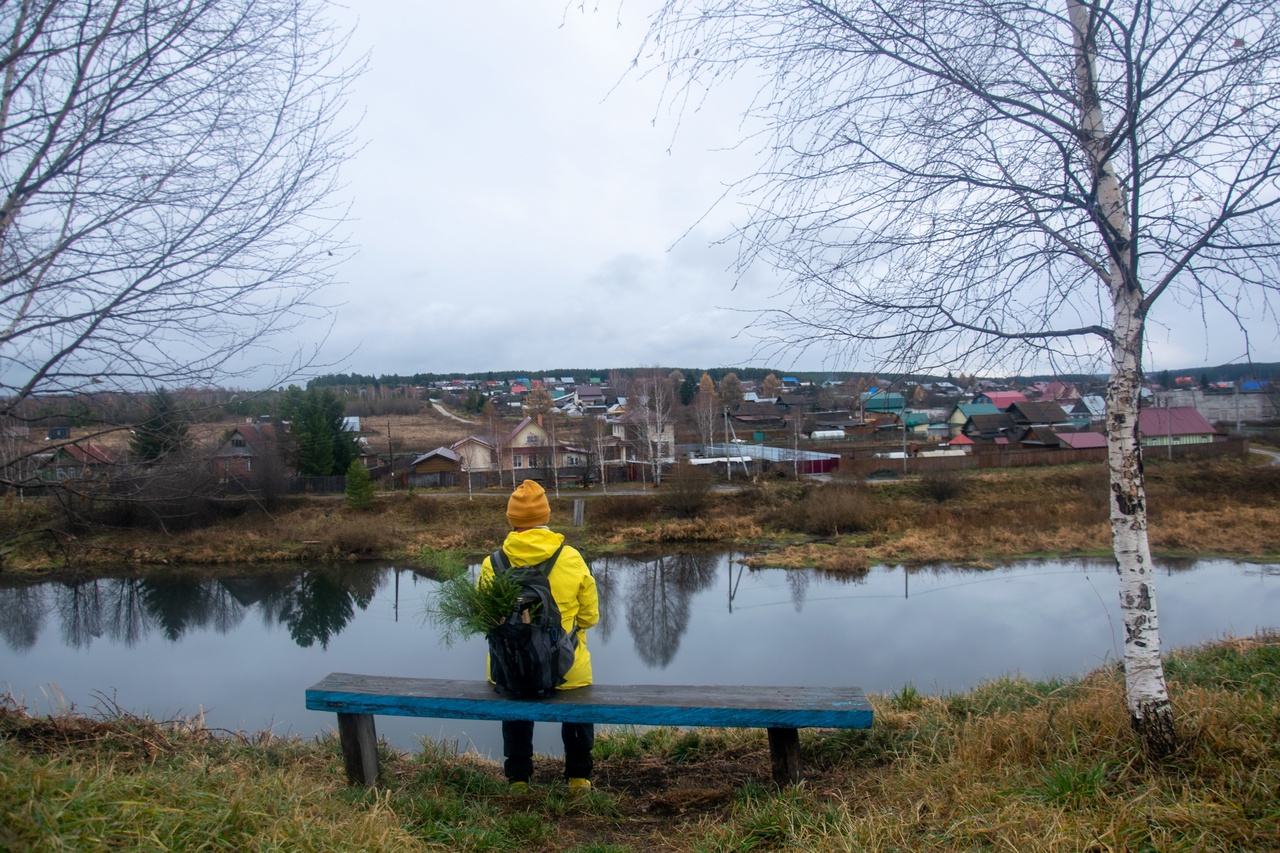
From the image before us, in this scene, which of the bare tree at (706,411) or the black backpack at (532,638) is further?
the bare tree at (706,411)

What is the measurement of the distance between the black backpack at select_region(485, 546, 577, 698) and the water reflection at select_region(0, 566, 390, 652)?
37.6 ft

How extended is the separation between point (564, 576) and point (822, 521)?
2129cm

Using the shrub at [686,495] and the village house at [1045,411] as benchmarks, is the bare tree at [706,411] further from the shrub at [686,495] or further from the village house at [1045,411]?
the village house at [1045,411]

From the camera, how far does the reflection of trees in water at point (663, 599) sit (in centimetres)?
1173

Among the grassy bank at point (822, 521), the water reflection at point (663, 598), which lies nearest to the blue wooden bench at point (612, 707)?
the water reflection at point (663, 598)

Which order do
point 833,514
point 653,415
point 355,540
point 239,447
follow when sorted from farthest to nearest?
point 653,415 → point 833,514 → point 355,540 → point 239,447

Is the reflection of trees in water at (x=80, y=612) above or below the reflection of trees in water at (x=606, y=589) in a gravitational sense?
above

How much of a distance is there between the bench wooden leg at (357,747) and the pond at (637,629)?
138 inches

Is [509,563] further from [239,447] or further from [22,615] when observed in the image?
[22,615]

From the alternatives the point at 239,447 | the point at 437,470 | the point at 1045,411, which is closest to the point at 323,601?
the point at 239,447

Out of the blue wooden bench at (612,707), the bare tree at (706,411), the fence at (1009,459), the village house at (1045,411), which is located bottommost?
the fence at (1009,459)

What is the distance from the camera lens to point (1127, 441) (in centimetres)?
274

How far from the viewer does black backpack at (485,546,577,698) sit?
3.18 m

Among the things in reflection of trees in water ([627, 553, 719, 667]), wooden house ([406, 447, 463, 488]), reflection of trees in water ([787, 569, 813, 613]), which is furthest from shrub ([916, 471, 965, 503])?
wooden house ([406, 447, 463, 488])
